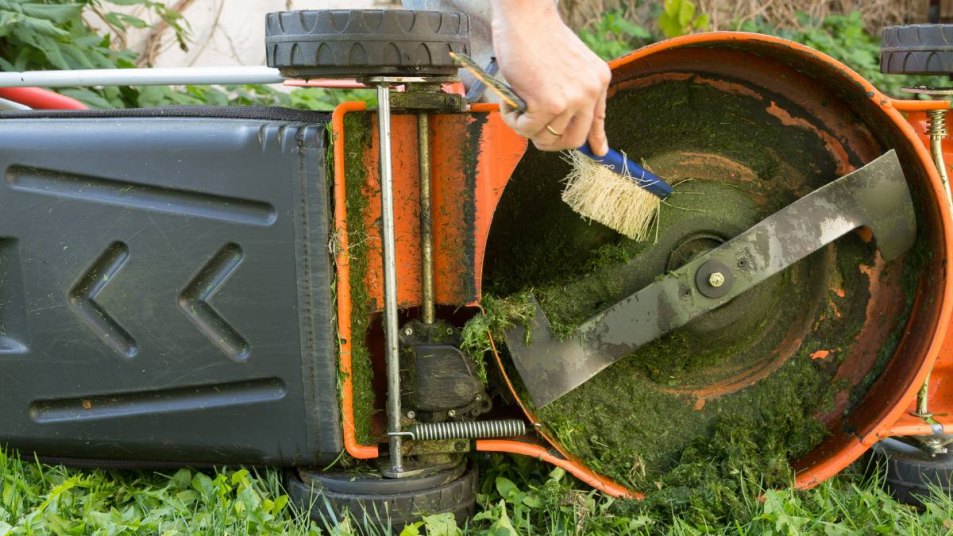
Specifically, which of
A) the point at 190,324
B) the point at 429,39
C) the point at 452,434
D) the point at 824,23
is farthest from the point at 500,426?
the point at 824,23

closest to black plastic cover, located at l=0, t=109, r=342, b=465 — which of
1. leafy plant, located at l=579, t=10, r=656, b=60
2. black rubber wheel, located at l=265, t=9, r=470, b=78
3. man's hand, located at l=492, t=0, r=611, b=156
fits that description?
black rubber wheel, located at l=265, t=9, r=470, b=78

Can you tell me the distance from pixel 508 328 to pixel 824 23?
203 inches

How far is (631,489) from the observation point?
6.45 feet

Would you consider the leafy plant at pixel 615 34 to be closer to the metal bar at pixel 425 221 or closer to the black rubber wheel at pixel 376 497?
the metal bar at pixel 425 221

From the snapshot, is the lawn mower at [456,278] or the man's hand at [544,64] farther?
the lawn mower at [456,278]

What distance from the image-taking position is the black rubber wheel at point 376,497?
182 centimetres

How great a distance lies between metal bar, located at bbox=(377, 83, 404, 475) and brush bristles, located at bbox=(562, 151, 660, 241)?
338 millimetres

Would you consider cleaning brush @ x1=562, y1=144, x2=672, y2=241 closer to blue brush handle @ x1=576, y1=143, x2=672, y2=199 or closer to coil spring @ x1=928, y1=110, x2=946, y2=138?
blue brush handle @ x1=576, y1=143, x2=672, y2=199

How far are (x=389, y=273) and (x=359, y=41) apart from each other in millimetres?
377

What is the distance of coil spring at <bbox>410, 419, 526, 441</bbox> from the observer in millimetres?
1824

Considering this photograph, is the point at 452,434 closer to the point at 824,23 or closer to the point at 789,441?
the point at 789,441

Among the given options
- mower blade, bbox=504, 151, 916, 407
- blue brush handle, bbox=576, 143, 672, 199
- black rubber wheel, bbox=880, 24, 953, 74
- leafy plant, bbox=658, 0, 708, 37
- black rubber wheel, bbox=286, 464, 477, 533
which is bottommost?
black rubber wheel, bbox=286, 464, 477, 533

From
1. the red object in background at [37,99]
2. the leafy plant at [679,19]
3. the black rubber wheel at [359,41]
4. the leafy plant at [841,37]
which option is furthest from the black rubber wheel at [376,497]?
the leafy plant at [841,37]

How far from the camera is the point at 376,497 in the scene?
5.97 ft
